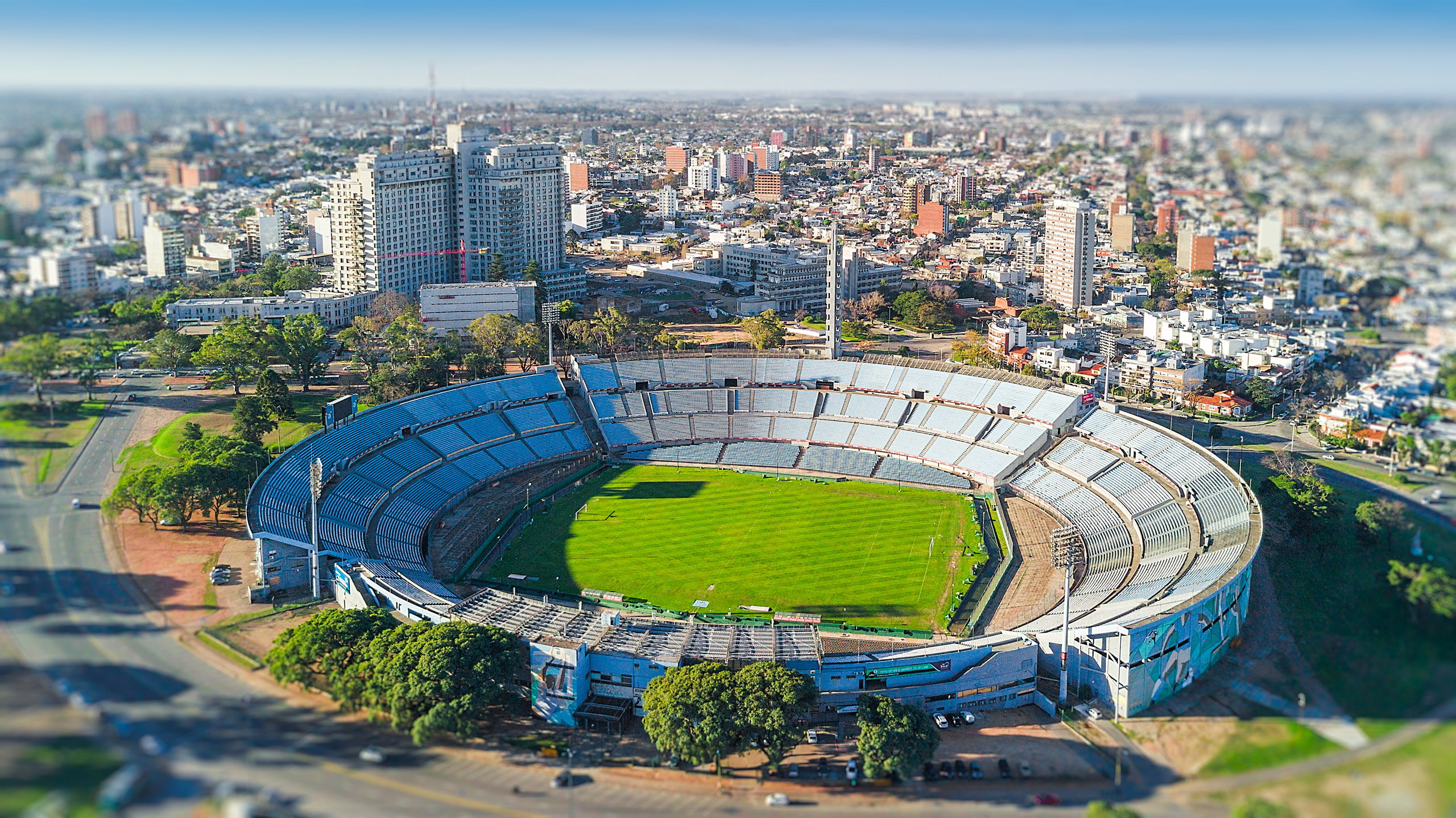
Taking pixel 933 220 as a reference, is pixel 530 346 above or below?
below

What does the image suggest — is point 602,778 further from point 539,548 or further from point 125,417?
point 125,417

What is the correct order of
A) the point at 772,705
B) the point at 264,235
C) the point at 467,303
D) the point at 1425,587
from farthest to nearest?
the point at 264,235, the point at 467,303, the point at 1425,587, the point at 772,705

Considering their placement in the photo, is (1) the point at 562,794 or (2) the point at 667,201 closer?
(1) the point at 562,794

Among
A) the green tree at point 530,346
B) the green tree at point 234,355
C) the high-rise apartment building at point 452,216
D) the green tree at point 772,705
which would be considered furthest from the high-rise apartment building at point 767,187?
the green tree at point 772,705

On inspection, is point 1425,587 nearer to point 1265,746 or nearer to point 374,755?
point 1265,746

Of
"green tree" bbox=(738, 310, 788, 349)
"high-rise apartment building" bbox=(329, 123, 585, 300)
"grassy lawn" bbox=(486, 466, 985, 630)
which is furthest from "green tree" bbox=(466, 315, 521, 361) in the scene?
"grassy lawn" bbox=(486, 466, 985, 630)

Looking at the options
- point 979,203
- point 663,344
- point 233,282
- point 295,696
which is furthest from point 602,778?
point 979,203

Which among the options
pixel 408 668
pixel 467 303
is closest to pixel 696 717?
pixel 408 668
